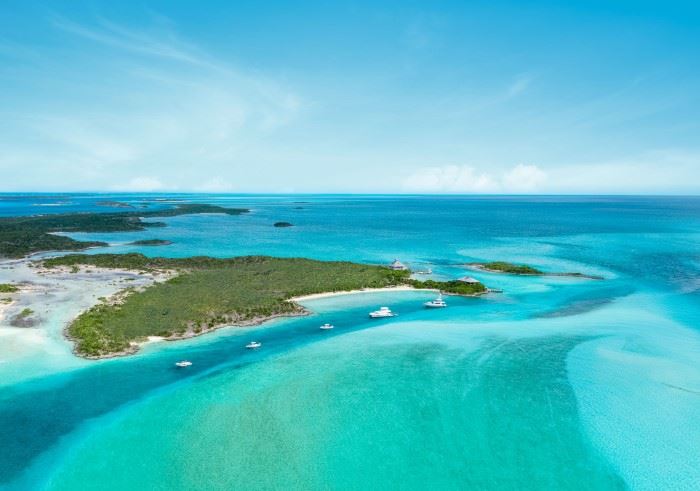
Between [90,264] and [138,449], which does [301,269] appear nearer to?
[90,264]

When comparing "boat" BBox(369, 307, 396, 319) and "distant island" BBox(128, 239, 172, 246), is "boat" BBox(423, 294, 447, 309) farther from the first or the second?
"distant island" BBox(128, 239, 172, 246)

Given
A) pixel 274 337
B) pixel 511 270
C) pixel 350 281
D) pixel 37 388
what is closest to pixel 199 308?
pixel 274 337

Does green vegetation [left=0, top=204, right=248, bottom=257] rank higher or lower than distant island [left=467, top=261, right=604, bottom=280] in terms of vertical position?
higher

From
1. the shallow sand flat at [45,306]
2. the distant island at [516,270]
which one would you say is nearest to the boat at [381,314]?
the shallow sand flat at [45,306]

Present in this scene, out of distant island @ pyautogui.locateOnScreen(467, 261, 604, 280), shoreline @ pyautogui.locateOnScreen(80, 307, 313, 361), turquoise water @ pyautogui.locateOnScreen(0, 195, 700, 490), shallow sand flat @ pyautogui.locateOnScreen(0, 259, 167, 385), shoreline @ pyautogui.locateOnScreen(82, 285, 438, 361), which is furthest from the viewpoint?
distant island @ pyautogui.locateOnScreen(467, 261, 604, 280)

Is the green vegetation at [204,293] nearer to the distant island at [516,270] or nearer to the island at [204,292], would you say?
the island at [204,292]

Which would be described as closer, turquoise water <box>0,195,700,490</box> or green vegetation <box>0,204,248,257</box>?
turquoise water <box>0,195,700,490</box>

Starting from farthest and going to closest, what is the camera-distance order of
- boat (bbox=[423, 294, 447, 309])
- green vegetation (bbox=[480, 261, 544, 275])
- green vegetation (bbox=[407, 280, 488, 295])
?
green vegetation (bbox=[480, 261, 544, 275]), green vegetation (bbox=[407, 280, 488, 295]), boat (bbox=[423, 294, 447, 309])

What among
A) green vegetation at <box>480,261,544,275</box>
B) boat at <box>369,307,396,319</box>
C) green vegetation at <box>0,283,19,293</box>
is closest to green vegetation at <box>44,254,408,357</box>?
boat at <box>369,307,396,319</box>
